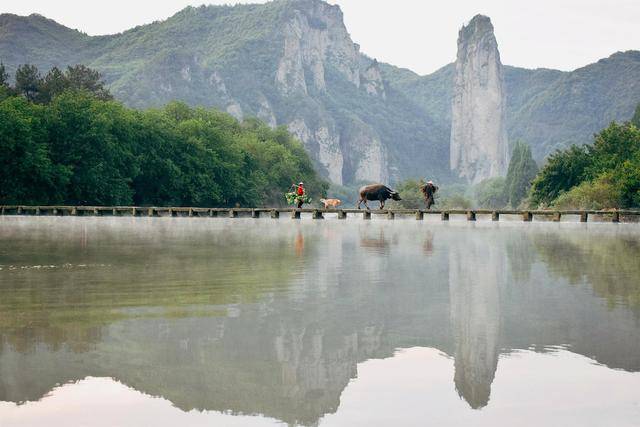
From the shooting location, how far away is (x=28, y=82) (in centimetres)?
11681

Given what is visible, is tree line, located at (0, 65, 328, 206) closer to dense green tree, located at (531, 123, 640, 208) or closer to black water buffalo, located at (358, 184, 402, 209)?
black water buffalo, located at (358, 184, 402, 209)

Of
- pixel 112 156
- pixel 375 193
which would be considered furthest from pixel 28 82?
pixel 375 193

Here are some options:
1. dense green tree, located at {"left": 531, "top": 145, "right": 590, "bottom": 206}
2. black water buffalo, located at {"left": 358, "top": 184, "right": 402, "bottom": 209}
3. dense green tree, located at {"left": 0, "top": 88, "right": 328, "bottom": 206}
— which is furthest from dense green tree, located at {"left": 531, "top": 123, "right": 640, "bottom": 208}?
dense green tree, located at {"left": 0, "top": 88, "right": 328, "bottom": 206}

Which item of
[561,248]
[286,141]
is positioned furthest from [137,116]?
[561,248]

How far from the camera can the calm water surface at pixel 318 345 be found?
8.83 meters

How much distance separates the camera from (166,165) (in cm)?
9612

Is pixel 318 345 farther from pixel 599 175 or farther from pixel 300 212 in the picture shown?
pixel 599 175

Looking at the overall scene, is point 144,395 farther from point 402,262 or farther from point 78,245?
point 78,245

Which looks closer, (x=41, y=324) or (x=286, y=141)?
(x=41, y=324)

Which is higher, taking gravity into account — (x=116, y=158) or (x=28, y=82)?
(x=28, y=82)

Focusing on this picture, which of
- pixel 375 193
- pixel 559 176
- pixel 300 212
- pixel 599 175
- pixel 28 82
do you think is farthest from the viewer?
pixel 28 82

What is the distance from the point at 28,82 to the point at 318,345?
112 m

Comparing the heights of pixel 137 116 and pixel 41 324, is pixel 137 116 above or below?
above

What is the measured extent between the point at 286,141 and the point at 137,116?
55134 millimetres
